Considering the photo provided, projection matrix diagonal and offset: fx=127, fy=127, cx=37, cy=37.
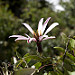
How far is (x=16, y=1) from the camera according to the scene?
4.09 meters

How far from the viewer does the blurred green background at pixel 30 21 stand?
4.68 ft

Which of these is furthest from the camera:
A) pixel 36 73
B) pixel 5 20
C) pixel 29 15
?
pixel 29 15

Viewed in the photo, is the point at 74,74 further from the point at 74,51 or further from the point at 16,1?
the point at 16,1

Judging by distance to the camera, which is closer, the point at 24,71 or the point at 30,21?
the point at 24,71

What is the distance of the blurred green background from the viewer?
1.43 metres

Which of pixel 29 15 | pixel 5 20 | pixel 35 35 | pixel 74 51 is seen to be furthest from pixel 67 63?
pixel 29 15

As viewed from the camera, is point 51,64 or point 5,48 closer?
point 51,64

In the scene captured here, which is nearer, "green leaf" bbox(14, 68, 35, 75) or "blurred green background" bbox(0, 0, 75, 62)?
"green leaf" bbox(14, 68, 35, 75)

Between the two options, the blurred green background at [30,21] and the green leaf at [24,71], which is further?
the blurred green background at [30,21]

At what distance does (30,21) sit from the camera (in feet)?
9.29

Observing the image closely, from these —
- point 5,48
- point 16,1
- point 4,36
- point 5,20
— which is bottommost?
point 5,48

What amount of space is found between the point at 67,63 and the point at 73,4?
3.80 meters

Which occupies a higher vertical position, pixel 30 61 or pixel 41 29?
pixel 41 29

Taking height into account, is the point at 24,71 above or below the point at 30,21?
below
